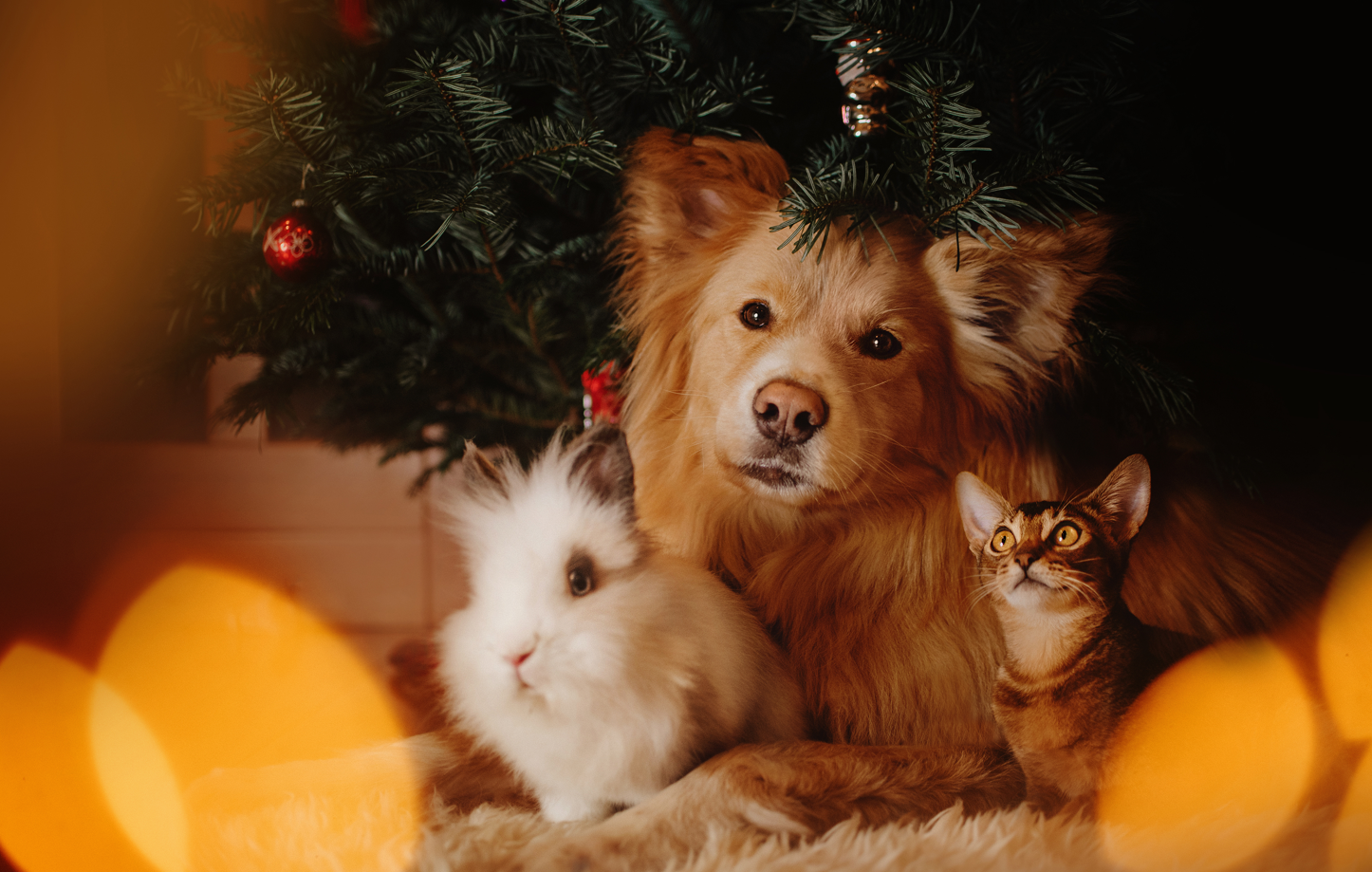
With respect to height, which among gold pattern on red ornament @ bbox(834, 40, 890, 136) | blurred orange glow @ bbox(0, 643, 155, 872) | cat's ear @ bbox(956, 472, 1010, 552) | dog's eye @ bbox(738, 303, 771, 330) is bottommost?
blurred orange glow @ bbox(0, 643, 155, 872)

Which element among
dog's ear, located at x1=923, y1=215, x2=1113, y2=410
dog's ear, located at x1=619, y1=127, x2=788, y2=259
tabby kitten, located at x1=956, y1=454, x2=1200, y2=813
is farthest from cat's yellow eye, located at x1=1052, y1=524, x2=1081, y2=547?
dog's ear, located at x1=619, y1=127, x2=788, y2=259

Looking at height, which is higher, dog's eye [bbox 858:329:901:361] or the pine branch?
the pine branch

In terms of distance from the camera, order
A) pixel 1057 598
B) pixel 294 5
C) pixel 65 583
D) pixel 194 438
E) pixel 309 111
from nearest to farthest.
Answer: pixel 1057 598
pixel 309 111
pixel 294 5
pixel 65 583
pixel 194 438

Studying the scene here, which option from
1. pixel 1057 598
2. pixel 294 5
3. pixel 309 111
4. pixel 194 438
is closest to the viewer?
pixel 1057 598

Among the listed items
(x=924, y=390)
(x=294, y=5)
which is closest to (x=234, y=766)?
(x=924, y=390)

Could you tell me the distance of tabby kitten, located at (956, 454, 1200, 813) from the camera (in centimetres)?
51

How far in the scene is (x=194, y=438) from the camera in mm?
1069

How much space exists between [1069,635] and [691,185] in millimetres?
451

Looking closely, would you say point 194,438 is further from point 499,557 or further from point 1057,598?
point 1057,598

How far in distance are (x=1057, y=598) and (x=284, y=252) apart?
72 cm

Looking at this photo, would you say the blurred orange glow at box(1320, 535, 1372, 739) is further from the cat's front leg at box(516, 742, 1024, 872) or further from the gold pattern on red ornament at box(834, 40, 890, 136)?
the gold pattern on red ornament at box(834, 40, 890, 136)

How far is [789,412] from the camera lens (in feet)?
1.74

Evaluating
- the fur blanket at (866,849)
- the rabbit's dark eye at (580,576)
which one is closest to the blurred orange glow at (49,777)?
the fur blanket at (866,849)

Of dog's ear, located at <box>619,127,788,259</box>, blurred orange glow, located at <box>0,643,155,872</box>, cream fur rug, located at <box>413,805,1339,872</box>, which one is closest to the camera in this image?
cream fur rug, located at <box>413,805,1339,872</box>
